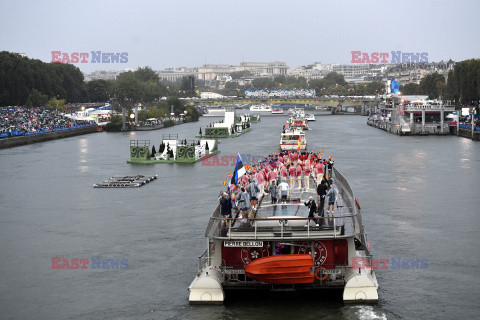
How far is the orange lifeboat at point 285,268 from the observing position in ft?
66.4

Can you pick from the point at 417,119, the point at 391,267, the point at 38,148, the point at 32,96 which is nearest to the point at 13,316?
the point at 391,267

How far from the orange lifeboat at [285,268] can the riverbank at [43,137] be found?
69652 mm

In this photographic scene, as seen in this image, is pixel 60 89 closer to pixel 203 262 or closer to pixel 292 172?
pixel 292 172

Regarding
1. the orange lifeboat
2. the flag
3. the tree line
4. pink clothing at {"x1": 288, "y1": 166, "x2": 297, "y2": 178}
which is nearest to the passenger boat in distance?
the orange lifeboat

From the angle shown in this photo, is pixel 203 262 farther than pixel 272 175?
No

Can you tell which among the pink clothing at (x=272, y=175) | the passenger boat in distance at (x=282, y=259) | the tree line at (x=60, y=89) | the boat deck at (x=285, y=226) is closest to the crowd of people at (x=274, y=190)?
the pink clothing at (x=272, y=175)

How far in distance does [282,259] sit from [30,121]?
92.5 m

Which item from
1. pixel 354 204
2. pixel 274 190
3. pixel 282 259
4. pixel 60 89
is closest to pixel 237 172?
pixel 274 190

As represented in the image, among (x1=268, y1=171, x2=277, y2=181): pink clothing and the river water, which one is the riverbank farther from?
(x1=268, y1=171, x2=277, y2=181): pink clothing

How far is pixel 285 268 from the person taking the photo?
20312 millimetres

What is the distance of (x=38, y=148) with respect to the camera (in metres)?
85.1

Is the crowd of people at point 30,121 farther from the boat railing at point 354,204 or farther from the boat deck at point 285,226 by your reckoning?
the boat deck at point 285,226

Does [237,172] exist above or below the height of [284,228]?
above

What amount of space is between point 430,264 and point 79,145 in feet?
225
